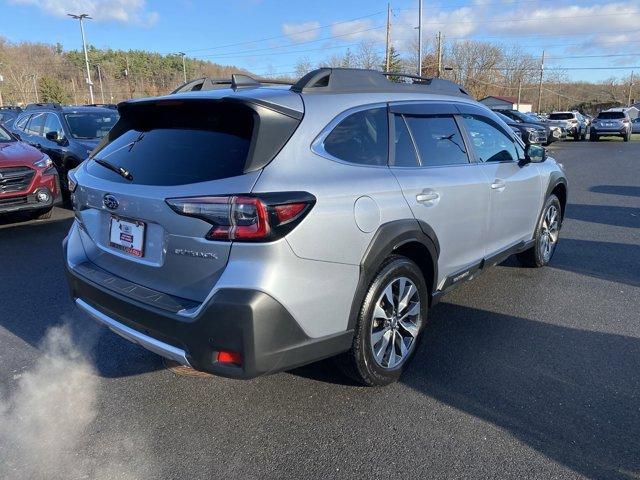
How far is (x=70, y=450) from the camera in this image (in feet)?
8.43

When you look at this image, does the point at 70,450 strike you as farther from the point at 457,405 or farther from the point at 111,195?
the point at 457,405

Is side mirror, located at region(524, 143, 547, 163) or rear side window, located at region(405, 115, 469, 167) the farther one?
side mirror, located at region(524, 143, 547, 163)

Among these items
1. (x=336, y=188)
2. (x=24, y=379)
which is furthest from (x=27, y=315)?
(x=336, y=188)

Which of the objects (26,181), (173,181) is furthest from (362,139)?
(26,181)

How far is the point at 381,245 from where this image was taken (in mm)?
2742

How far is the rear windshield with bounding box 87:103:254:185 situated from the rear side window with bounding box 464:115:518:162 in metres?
2.13

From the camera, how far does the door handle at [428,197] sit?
122 inches

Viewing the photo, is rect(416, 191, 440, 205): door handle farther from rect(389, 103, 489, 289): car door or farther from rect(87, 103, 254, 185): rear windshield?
rect(87, 103, 254, 185): rear windshield

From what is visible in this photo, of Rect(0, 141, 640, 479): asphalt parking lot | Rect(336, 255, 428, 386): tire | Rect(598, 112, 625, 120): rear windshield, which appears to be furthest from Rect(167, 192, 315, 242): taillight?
Result: Rect(598, 112, 625, 120): rear windshield

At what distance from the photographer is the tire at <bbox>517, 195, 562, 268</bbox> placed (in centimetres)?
508

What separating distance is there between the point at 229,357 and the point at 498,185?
267cm

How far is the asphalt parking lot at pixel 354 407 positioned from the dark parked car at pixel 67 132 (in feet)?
16.4

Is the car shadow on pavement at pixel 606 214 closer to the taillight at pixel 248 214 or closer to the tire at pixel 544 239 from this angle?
the tire at pixel 544 239

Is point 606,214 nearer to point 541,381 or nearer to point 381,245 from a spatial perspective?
point 541,381
